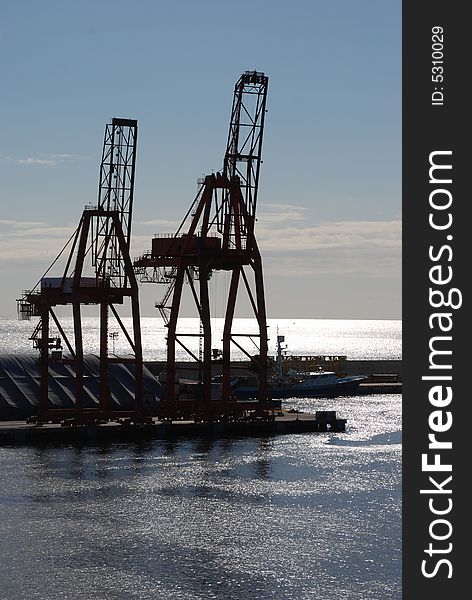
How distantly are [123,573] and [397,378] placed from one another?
398 feet

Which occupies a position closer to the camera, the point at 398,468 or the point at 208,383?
the point at 398,468

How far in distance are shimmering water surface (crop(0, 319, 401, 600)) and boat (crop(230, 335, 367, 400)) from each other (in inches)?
2116

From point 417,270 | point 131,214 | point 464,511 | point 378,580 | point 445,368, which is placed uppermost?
point 131,214

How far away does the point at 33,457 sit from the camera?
69.5m

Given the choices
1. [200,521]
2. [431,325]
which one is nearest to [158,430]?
[200,521]

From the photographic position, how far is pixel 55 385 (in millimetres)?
88375

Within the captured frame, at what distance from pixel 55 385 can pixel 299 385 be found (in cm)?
5154

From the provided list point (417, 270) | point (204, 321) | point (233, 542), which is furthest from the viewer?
point (204, 321)

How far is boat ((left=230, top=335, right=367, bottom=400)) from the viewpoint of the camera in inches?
5237

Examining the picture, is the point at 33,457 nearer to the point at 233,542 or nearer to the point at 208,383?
the point at 208,383

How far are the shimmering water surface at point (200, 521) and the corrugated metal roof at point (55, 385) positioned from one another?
1035cm

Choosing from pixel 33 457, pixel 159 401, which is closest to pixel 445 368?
pixel 33 457

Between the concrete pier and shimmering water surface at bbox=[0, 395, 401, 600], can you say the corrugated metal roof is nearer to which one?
the concrete pier

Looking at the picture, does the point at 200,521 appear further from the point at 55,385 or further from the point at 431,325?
the point at 55,385
